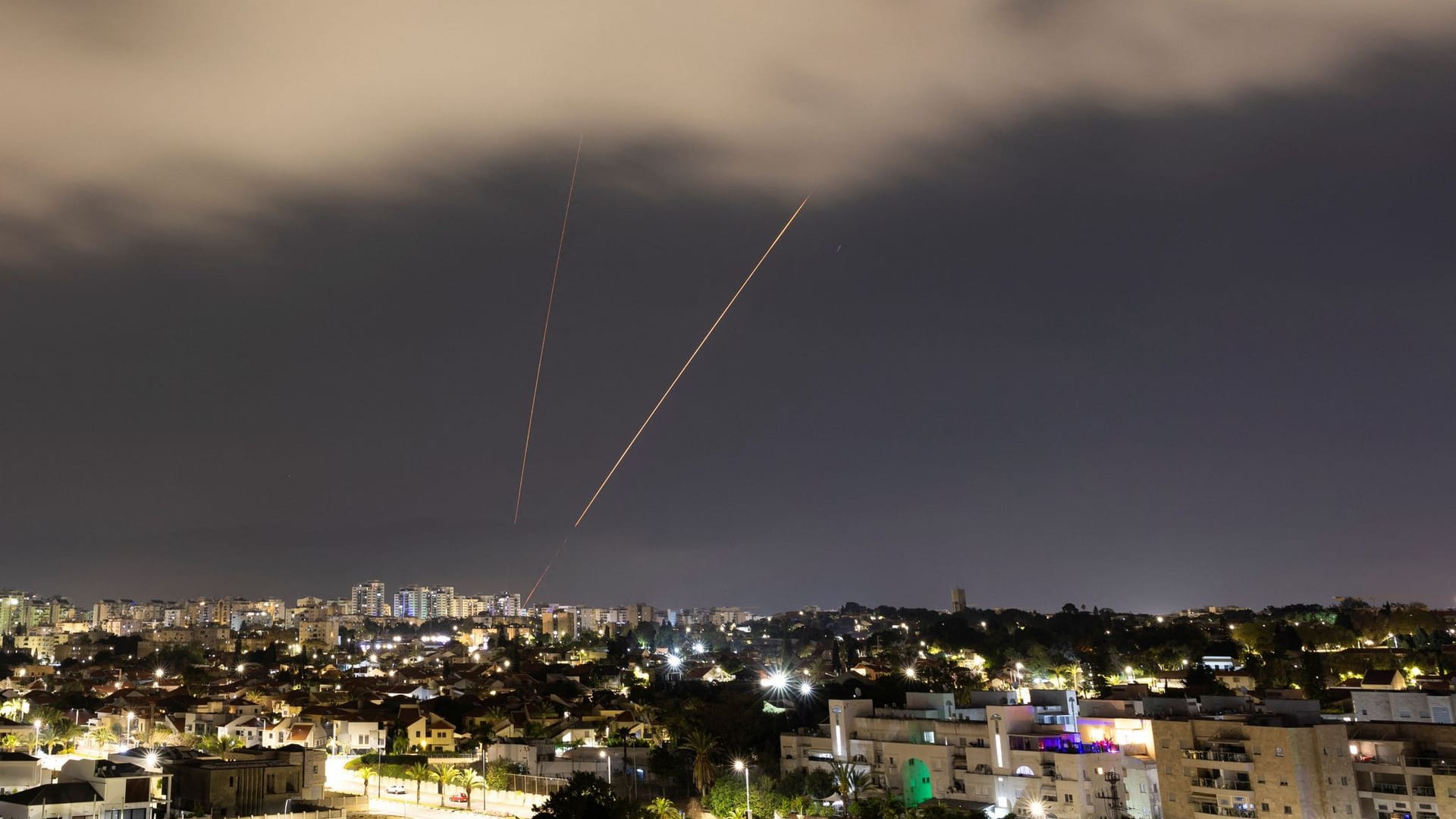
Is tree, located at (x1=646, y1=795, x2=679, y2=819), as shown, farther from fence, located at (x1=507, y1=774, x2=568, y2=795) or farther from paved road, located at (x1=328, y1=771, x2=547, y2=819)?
fence, located at (x1=507, y1=774, x2=568, y2=795)

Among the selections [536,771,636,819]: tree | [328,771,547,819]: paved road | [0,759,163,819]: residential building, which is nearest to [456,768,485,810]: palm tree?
[328,771,547,819]: paved road

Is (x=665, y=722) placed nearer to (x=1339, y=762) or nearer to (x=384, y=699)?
(x=384, y=699)

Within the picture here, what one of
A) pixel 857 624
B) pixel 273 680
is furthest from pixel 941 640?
pixel 857 624

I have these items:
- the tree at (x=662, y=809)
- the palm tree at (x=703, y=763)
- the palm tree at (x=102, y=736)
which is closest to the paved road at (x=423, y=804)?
the tree at (x=662, y=809)

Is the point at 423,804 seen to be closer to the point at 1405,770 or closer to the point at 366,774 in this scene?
the point at 366,774

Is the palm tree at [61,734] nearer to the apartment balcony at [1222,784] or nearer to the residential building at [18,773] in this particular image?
the residential building at [18,773]

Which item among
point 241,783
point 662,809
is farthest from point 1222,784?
point 241,783
